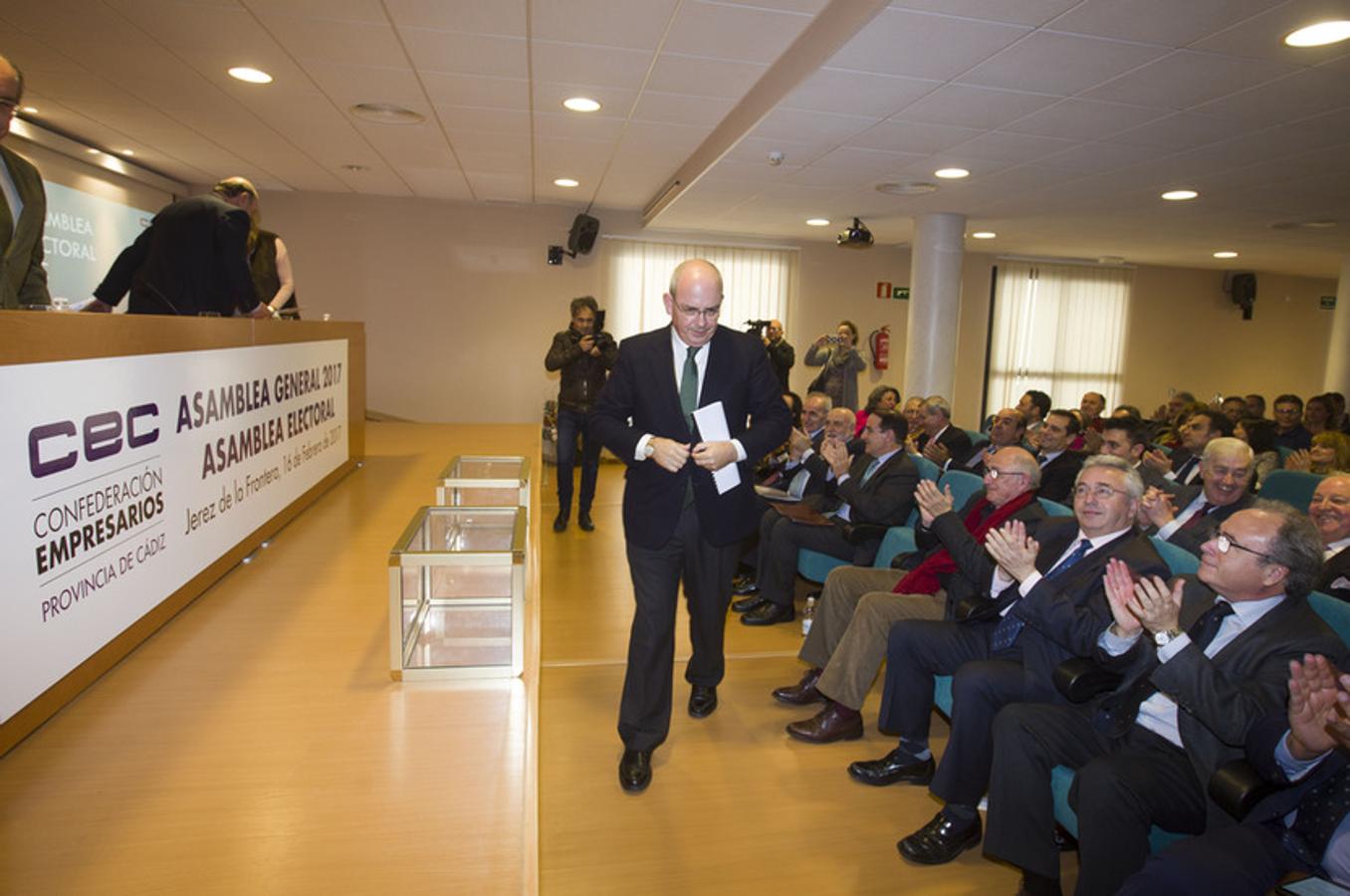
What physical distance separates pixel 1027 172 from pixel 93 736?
6164mm

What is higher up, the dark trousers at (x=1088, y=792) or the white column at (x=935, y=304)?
the white column at (x=935, y=304)

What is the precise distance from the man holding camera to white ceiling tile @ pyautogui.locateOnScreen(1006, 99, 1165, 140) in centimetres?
304

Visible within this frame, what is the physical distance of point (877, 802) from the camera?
2.51 meters

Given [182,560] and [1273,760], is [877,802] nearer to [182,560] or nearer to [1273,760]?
[1273,760]

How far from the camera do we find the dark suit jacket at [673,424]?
7.76ft

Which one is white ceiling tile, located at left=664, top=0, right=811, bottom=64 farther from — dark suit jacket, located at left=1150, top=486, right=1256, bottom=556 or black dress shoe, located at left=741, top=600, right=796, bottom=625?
black dress shoe, located at left=741, top=600, right=796, bottom=625

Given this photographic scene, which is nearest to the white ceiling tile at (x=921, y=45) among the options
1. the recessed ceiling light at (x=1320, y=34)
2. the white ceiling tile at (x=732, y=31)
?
the white ceiling tile at (x=732, y=31)

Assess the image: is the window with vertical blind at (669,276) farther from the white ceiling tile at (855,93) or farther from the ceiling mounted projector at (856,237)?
the white ceiling tile at (855,93)

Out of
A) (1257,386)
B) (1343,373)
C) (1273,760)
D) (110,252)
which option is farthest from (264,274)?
(1257,386)

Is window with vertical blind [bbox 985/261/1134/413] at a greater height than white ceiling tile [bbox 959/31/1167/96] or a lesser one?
lesser

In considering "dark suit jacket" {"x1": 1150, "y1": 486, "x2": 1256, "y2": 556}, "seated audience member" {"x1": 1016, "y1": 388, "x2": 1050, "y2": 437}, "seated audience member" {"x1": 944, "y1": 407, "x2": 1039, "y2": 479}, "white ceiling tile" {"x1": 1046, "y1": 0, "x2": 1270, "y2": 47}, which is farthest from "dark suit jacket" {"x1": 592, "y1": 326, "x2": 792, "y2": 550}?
"seated audience member" {"x1": 1016, "y1": 388, "x2": 1050, "y2": 437}

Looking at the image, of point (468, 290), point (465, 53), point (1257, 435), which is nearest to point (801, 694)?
point (465, 53)

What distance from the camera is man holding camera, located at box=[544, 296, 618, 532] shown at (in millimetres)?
5750

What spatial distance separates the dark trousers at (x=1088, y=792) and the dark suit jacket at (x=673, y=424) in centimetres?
98
